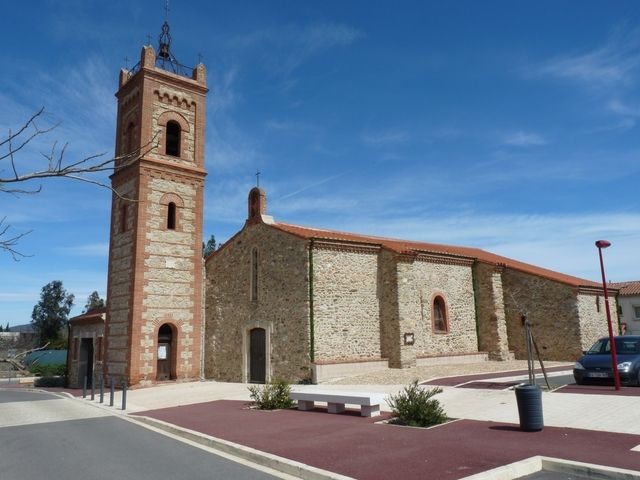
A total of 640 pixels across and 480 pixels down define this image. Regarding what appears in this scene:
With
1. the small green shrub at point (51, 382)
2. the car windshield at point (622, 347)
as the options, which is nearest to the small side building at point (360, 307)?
the car windshield at point (622, 347)

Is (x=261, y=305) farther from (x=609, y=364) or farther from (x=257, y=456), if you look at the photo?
(x=257, y=456)

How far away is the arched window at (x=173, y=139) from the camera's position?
75.2 ft

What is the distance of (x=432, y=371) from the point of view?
1812 cm

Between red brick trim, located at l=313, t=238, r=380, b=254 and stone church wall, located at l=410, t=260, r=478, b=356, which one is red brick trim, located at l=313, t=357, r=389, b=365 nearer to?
stone church wall, located at l=410, t=260, r=478, b=356

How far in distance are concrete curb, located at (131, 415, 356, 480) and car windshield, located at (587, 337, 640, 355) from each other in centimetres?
1137

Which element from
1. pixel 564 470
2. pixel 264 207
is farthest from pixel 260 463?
pixel 264 207

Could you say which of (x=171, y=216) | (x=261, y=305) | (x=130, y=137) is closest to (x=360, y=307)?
(x=261, y=305)

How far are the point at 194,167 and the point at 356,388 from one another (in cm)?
1322

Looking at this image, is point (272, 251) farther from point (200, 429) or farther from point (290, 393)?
point (200, 429)

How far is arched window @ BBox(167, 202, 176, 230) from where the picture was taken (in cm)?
2192

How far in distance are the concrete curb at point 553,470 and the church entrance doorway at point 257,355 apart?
47.5 feet

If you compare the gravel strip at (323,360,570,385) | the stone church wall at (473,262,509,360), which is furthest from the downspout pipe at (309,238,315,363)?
the stone church wall at (473,262,509,360)

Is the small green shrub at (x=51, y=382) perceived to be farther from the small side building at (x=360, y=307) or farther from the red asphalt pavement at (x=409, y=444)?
the red asphalt pavement at (x=409, y=444)

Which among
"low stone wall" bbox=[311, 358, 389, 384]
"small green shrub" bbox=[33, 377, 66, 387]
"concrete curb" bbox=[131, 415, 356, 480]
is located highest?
"low stone wall" bbox=[311, 358, 389, 384]
